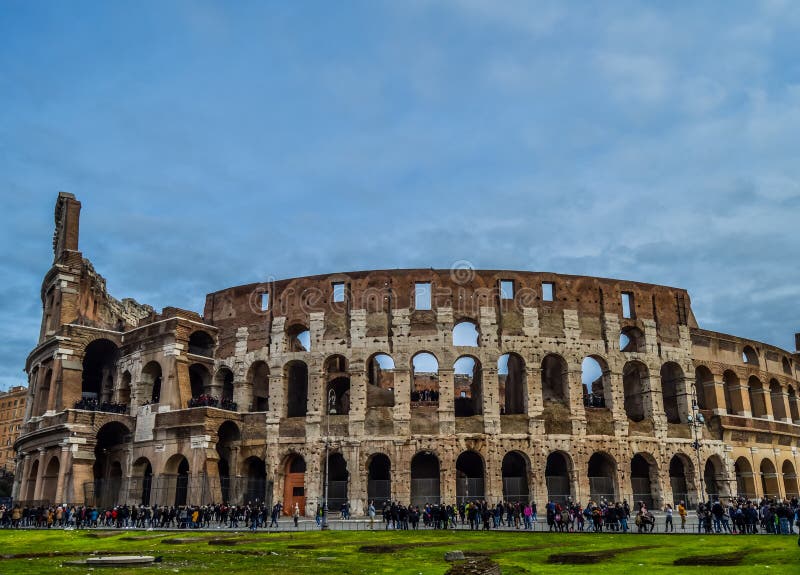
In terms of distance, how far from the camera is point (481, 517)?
33.6 meters

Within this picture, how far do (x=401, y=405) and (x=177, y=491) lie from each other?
560 inches

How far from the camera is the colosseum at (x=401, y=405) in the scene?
130 ft

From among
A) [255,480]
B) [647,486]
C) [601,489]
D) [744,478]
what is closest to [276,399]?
[255,480]

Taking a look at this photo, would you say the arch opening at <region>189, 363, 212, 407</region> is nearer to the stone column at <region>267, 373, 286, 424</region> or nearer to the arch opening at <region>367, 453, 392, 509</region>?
the stone column at <region>267, 373, 286, 424</region>

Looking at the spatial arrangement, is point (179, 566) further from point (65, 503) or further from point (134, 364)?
point (134, 364)

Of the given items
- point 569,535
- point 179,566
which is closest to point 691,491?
point 569,535

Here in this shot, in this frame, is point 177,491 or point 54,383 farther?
point 54,383

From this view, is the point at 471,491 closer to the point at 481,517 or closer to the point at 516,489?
the point at 516,489

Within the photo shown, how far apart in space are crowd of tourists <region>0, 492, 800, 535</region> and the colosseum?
97.3 inches

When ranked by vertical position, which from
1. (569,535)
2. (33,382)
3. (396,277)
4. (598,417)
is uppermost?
(396,277)

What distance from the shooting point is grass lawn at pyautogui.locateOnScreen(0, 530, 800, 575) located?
15.5 meters

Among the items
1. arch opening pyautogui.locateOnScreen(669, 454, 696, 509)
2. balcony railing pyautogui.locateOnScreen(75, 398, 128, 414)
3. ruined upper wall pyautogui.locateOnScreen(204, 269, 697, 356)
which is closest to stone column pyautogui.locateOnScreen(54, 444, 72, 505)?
balcony railing pyautogui.locateOnScreen(75, 398, 128, 414)

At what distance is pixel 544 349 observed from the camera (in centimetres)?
4122

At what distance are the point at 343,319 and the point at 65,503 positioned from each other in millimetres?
18207
